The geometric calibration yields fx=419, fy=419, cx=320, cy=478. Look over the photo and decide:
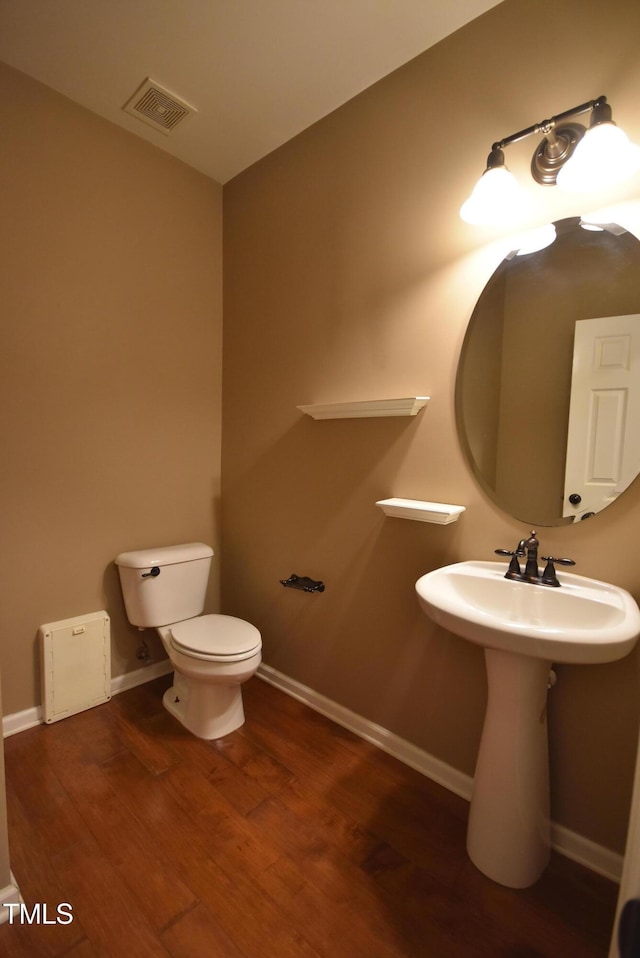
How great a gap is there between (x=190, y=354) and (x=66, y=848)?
207 centimetres

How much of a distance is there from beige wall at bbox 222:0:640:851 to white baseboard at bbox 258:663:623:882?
39 millimetres

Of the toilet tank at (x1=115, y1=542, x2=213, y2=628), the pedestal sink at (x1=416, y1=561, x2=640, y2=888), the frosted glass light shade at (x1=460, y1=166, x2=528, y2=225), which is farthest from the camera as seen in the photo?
the toilet tank at (x1=115, y1=542, x2=213, y2=628)

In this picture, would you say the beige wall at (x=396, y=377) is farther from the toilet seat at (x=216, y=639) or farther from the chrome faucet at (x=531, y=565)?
the toilet seat at (x=216, y=639)

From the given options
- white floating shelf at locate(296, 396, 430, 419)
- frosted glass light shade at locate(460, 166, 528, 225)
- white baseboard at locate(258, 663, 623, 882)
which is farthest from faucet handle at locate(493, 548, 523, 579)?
frosted glass light shade at locate(460, 166, 528, 225)

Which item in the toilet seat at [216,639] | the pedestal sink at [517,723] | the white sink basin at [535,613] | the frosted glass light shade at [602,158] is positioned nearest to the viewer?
the white sink basin at [535,613]

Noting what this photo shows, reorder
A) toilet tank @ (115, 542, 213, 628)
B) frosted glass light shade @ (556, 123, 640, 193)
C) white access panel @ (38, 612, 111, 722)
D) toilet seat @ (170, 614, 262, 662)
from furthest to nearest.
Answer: toilet tank @ (115, 542, 213, 628) < white access panel @ (38, 612, 111, 722) < toilet seat @ (170, 614, 262, 662) < frosted glass light shade @ (556, 123, 640, 193)

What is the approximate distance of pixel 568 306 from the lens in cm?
128

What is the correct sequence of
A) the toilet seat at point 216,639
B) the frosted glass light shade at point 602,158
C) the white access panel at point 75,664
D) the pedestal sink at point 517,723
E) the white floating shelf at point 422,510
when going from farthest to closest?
the white access panel at point 75,664
the toilet seat at point 216,639
the white floating shelf at point 422,510
the pedestal sink at point 517,723
the frosted glass light shade at point 602,158

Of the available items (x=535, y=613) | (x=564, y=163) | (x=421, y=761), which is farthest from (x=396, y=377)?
(x=421, y=761)

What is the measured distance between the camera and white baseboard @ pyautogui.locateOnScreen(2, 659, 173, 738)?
1.76 metres

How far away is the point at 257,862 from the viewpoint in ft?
4.09

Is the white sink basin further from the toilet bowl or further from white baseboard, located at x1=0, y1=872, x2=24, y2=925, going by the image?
white baseboard, located at x1=0, y1=872, x2=24, y2=925

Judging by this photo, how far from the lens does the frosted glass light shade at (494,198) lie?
1.24 meters

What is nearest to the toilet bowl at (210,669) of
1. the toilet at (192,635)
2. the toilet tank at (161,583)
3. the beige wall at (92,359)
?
the toilet at (192,635)
